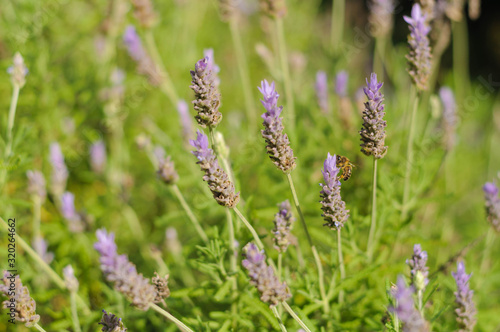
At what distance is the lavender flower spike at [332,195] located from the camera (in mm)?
1391

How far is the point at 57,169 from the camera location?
8.02 ft

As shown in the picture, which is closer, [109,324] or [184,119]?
[109,324]

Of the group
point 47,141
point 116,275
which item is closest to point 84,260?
point 47,141

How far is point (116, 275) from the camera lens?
1.27m

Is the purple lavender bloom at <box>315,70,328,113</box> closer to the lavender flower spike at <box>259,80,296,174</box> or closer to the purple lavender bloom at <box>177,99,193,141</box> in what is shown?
the purple lavender bloom at <box>177,99,193,141</box>

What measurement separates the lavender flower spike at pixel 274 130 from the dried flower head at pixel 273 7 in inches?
43.4

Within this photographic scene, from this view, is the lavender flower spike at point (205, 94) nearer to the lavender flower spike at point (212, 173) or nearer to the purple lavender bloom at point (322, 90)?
the lavender flower spike at point (212, 173)

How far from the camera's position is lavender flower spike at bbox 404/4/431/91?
1685 millimetres

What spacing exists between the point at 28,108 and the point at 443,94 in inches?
102

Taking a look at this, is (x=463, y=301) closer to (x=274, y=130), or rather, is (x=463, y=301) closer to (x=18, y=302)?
(x=274, y=130)

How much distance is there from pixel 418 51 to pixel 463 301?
94 cm

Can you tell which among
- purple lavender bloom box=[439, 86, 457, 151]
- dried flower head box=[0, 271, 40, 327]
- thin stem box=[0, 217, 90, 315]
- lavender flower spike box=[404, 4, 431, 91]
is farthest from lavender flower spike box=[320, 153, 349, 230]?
purple lavender bloom box=[439, 86, 457, 151]

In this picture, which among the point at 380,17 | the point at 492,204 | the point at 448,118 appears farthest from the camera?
the point at 380,17

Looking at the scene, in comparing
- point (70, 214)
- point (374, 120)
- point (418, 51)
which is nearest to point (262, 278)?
point (374, 120)
